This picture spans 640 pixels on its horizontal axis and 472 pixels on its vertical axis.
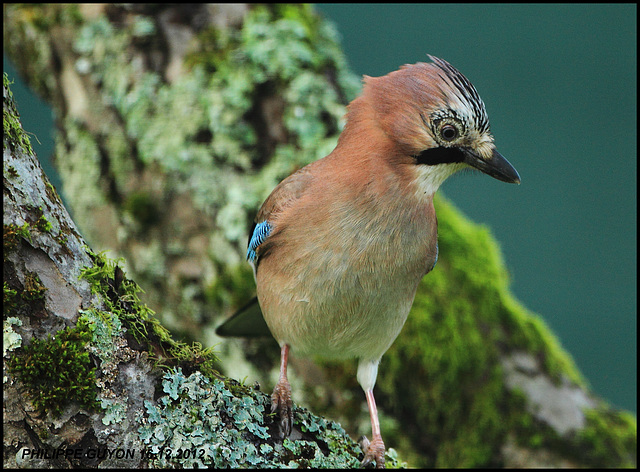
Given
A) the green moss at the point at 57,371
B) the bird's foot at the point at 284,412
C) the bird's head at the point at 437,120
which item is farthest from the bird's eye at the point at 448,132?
the green moss at the point at 57,371

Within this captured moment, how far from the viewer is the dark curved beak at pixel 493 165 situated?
111 inches

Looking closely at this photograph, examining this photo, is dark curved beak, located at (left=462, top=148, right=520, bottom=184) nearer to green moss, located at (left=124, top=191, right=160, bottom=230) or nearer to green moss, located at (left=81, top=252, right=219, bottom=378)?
green moss, located at (left=81, top=252, right=219, bottom=378)

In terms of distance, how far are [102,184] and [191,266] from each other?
965 millimetres

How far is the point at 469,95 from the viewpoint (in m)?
2.74

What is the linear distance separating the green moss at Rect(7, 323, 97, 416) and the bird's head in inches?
65.4

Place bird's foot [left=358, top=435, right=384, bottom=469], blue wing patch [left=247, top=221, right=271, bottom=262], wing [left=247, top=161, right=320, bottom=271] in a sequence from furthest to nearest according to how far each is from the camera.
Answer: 1. blue wing patch [left=247, top=221, right=271, bottom=262]
2. wing [left=247, top=161, right=320, bottom=271]
3. bird's foot [left=358, top=435, right=384, bottom=469]

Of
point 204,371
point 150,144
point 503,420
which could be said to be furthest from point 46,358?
point 503,420

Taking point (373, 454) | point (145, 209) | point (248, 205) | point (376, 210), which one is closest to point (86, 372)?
point (373, 454)

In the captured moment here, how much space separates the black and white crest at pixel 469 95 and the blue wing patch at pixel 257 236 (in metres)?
1.15

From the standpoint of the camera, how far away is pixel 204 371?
221 cm

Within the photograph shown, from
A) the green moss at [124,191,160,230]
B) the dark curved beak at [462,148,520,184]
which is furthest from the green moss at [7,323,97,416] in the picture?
the green moss at [124,191,160,230]


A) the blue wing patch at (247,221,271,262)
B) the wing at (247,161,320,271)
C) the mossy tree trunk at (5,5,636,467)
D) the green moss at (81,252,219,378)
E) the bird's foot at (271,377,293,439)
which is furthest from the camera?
the mossy tree trunk at (5,5,636,467)

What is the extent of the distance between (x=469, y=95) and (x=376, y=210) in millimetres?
672

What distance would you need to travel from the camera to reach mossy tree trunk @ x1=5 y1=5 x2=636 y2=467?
383 cm
